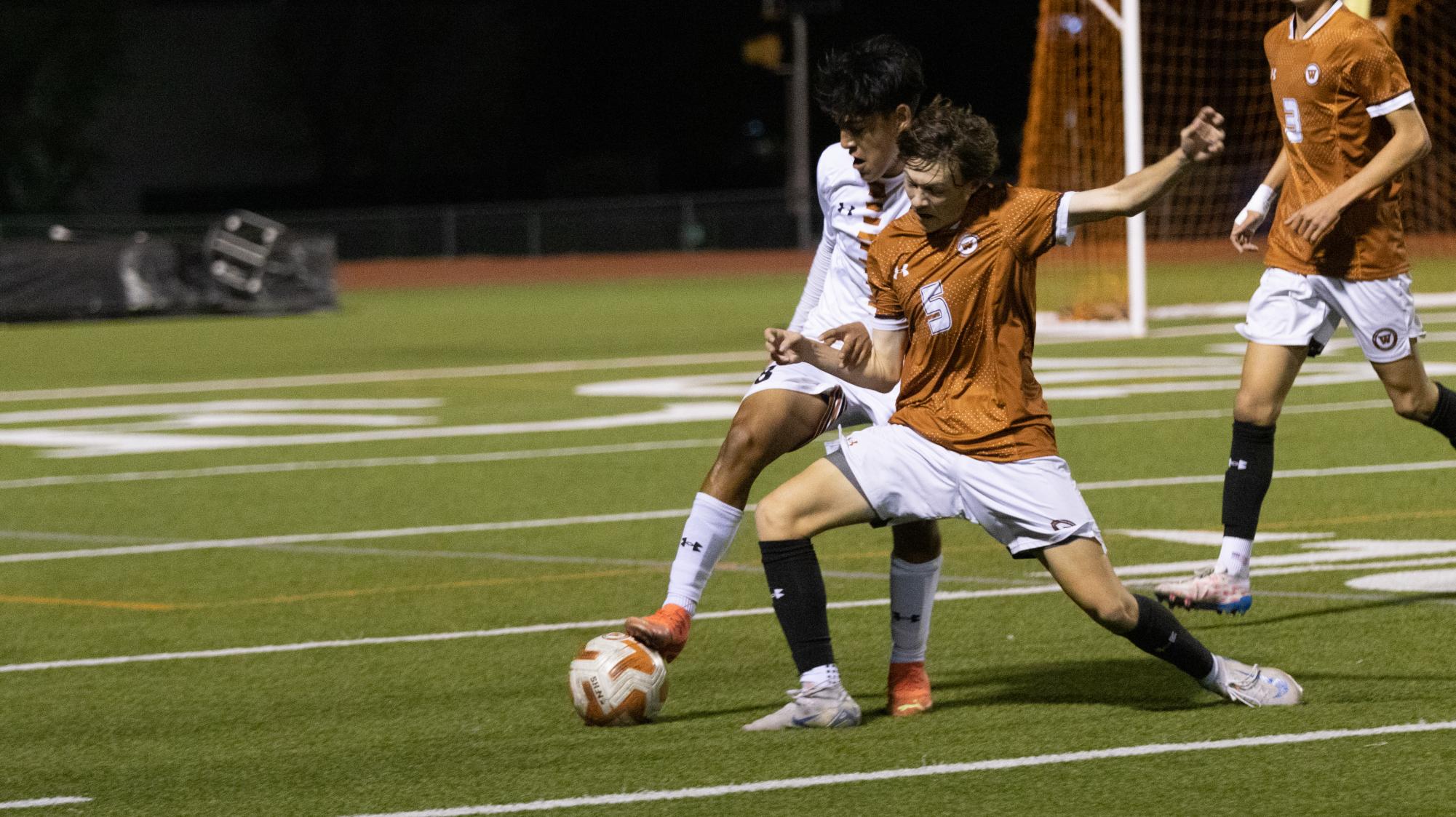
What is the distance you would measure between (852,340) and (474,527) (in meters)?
4.84

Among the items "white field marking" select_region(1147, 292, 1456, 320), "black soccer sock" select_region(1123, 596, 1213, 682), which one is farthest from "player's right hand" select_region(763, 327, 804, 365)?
"white field marking" select_region(1147, 292, 1456, 320)

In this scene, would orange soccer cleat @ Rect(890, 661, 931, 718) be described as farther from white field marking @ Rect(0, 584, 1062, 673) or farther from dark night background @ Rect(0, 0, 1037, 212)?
dark night background @ Rect(0, 0, 1037, 212)

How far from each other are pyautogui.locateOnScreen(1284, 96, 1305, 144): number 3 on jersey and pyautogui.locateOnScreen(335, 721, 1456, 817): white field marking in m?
2.51

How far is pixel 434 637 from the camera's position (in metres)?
7.62

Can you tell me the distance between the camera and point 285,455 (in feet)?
44.7

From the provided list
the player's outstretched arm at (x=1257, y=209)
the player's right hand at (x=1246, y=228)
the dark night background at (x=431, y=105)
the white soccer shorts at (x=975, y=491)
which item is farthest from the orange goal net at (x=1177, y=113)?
the dark night background at (x=431, y=105)

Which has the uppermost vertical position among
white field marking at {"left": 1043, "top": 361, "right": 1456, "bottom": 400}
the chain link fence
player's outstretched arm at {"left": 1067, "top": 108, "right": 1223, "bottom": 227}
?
player's outstretched arm at {"left": 1067, "top": 108, "right": 1223, "bottom": 227}

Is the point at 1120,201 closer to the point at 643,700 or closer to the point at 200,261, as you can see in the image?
the point at 643,700

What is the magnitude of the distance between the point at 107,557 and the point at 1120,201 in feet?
19.3

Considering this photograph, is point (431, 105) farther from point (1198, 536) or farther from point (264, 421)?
point (1198, 536)

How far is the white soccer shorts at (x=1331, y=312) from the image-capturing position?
24.0ft

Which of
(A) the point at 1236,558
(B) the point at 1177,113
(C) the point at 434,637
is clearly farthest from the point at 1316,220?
(B) the point at 1177,113

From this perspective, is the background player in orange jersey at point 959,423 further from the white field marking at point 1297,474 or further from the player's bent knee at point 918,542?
the white field marking at point 1297,474

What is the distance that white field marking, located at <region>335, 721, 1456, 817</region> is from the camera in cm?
518
